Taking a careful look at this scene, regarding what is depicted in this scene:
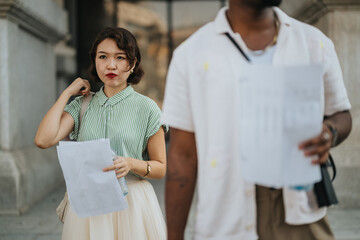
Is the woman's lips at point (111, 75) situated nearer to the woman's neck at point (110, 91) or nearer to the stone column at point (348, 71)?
the woman's neck at point (110, 91)

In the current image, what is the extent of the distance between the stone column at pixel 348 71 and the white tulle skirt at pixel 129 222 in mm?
3458

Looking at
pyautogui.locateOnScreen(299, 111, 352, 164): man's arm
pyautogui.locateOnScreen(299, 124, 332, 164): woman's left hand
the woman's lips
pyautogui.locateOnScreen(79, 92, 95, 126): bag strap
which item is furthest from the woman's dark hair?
pyautogui.locateOnScreen(299, 124, 332, 164): woman's left hand

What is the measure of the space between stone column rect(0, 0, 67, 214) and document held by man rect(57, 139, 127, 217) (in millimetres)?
3005

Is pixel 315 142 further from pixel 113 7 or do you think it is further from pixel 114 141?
pixel 113 7

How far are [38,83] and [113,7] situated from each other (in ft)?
14.2

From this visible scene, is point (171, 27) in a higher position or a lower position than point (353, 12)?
higher

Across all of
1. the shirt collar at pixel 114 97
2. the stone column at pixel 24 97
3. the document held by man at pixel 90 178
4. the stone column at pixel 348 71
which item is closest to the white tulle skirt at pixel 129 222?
the document held by man at pixel 90 178

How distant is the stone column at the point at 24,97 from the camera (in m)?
5.08

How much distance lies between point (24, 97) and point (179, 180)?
463 cm

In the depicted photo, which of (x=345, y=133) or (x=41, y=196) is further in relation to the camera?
(x=41, y=196)

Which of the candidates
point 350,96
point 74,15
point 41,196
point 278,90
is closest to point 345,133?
point 278,90

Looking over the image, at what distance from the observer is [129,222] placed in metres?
2.57

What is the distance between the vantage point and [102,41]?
2.69m

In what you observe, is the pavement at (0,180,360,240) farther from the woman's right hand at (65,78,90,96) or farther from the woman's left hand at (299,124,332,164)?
the woman's left hand at (299,124,332,164)
